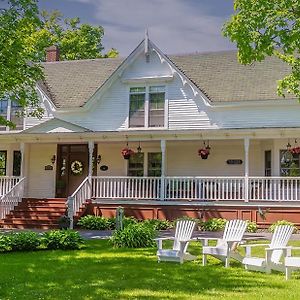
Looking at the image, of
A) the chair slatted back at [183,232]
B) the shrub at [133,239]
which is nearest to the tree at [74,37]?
the shrub at [133,239]

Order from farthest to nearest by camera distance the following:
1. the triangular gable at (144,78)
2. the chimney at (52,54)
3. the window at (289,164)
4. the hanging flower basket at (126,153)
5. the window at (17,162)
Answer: the chimney at (52,54) → the window at (17,162) → the triangular gable at (144,78) → the hanging flower basket at (126,153) → the window at (289,164)

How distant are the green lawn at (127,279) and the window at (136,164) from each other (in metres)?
10.8

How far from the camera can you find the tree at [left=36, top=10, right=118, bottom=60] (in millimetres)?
40175

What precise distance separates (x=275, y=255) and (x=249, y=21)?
5.96m

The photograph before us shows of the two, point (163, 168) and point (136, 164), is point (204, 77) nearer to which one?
point (136, 164)

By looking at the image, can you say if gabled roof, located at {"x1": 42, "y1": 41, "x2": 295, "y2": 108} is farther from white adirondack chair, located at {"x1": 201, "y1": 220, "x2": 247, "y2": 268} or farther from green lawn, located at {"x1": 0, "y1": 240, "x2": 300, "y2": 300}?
green lawn, located at {"x1": 0, "y1": 240, "x2": 300, "y2": 300}

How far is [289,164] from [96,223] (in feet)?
28.0

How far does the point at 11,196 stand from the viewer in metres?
21.7

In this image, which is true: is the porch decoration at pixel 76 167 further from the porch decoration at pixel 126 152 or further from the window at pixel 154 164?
the window at pixel 154 164

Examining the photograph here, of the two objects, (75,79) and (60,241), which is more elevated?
(75,79)

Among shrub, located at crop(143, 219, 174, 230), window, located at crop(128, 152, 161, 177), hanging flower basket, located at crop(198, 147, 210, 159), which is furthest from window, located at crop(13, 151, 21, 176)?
hanging flower basket, located at crop(198, 147, 210, 159)

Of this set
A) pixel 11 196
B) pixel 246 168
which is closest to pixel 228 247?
pixel 246 168

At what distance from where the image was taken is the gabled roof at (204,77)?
72.9 ft

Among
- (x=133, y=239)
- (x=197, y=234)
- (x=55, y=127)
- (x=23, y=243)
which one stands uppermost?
(x=55, y=127)
